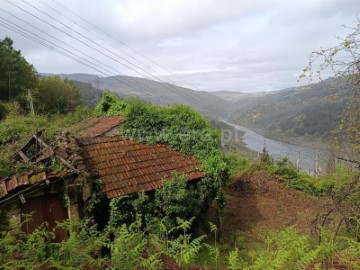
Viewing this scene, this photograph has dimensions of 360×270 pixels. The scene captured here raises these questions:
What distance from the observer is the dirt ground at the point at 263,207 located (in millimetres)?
14806

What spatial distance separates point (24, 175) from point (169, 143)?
6.36 m

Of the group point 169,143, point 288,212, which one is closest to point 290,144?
point 288,212

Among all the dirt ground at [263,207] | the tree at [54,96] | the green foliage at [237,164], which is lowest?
the dirt ground at [263,207]

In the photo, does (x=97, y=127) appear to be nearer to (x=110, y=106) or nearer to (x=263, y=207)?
(x=110, y=106)

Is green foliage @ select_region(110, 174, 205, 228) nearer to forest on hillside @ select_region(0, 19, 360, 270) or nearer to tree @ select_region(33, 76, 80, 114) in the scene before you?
forest on hillside @ select_region(0, 19, 360, 270)

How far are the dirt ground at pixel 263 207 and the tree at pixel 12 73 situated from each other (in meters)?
29.0

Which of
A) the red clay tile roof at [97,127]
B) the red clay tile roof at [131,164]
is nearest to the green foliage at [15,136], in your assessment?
the red clay tile roof at [97,127]

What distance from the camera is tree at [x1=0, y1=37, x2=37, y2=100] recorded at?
3416cm

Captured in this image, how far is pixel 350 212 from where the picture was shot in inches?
291

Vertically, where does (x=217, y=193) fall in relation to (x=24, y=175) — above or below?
below

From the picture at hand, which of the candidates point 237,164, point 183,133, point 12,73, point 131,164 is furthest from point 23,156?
point 12,73

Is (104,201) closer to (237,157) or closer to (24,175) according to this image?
(24,175)

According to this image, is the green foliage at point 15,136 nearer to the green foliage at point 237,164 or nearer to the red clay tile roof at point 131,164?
the red clay tile roof at point 131,164

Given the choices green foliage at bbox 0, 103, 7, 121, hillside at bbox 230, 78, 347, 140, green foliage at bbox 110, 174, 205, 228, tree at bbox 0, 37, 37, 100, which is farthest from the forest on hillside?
hillside at bbox 230, 78, 347, 140
